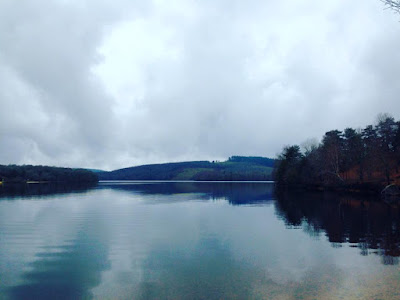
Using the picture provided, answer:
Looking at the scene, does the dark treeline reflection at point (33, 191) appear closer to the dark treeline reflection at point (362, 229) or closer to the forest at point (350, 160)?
the dark treeline reflection at point (362, 229)

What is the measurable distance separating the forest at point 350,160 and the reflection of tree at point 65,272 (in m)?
71.1

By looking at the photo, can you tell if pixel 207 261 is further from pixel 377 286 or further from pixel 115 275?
pixel 377 286

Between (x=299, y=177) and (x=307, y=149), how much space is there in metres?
17.1

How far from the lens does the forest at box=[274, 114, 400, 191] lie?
258 ft

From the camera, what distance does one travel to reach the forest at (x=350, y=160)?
78.5 meters

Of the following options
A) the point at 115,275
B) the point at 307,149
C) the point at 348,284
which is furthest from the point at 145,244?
the point at 307,149

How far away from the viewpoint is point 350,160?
96312 mm

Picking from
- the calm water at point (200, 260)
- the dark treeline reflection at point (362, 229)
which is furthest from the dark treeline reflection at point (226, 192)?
the calm water at point (200, 260)

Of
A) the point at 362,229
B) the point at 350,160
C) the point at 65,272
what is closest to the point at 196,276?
the point at 65,272

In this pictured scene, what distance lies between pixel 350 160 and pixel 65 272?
95.5 meters

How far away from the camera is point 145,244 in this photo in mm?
23016

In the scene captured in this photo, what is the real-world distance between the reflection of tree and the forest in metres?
71.1

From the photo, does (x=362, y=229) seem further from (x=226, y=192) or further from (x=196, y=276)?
(x=226, y=192)

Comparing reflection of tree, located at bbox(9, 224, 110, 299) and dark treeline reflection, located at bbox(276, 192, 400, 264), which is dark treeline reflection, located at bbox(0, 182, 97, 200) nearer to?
reflection of tree, located at bbox(9, 224, 110, 299)
